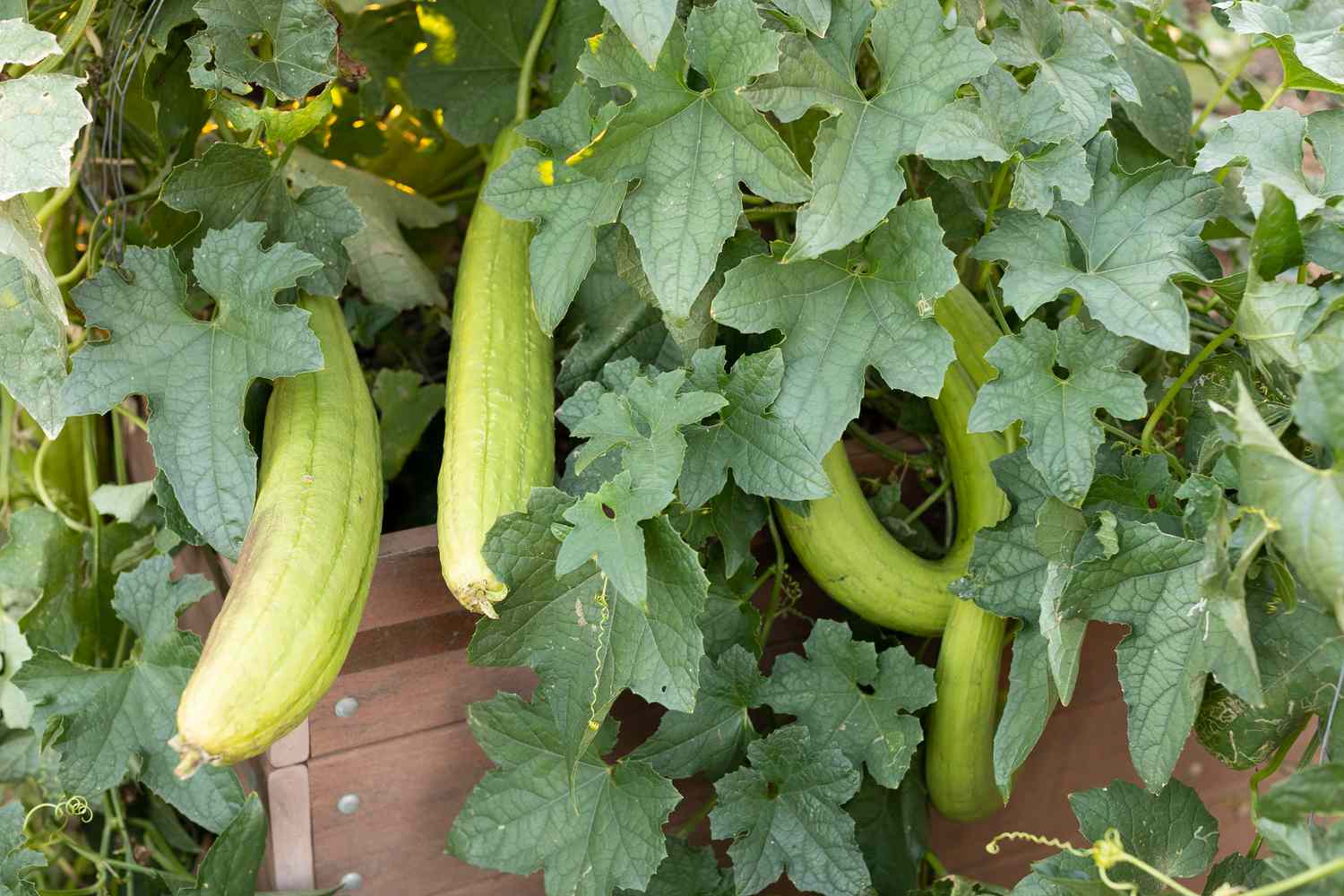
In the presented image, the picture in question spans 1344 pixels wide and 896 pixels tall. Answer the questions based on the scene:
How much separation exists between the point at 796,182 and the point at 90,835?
3.68 ft

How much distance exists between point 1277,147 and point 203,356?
30.6 inches

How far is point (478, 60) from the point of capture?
1200mm

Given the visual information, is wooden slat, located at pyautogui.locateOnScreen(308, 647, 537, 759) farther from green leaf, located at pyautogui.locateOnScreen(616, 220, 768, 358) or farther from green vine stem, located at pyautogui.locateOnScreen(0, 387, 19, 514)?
green vine stem, located at pyautogui.locateOnScreen(0, 387, 19, 514)

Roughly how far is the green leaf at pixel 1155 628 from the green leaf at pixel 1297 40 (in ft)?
1.20

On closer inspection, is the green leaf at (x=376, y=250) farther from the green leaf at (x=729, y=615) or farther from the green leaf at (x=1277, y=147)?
the green leaf at (x=1277, y=147)

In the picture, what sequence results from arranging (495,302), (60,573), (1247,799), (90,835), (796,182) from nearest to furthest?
(796,182) < (495,302) < (60,573) < (90,835) < (1247,799)

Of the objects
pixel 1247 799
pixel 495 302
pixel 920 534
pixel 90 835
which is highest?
pixel 495 302

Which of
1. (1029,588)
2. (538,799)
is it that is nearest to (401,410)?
(538,799)

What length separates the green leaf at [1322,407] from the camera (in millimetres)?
660

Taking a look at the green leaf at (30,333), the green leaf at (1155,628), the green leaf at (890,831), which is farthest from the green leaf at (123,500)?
the green leaf at (1155,628)

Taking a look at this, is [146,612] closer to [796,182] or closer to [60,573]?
[60,573]

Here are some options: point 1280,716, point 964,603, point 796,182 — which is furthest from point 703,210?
point 1280,716

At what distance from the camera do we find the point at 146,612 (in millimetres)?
1027

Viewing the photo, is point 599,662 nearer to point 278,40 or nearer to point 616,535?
point 616,535
